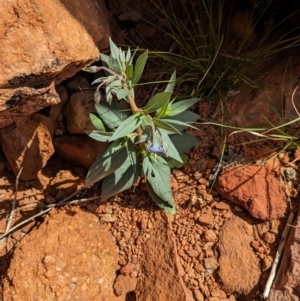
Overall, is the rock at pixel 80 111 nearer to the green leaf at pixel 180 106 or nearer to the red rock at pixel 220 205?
the green leaf at pixel 180 106

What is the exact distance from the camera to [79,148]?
2098 millimetres

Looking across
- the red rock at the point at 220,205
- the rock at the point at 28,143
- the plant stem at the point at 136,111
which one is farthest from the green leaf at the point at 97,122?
the red rock at the point at 220,205

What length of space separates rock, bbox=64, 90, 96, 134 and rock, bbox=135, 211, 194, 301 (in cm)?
50

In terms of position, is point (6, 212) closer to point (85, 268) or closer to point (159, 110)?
point (85, 268)

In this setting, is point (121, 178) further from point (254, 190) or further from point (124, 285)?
point (254, 190)

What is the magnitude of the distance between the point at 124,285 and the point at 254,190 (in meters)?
0.65

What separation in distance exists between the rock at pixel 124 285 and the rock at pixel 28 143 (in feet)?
2.02

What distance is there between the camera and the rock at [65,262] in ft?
6.09

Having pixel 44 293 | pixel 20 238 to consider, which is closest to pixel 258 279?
pixel 44 293

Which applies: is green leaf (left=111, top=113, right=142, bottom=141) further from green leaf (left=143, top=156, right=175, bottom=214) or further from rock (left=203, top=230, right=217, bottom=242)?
rock (left=203, top=230, right=217, bottom=242)

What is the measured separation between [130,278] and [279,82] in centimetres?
106

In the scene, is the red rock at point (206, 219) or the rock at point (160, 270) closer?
the rock at point (160, 270)

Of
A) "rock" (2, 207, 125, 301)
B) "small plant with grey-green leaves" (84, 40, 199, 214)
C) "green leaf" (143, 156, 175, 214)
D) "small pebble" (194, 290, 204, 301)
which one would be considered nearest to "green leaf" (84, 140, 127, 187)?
"small plant with grey-green leaves" (84, 40, 199, 214)

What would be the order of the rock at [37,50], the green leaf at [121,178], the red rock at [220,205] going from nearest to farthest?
the rock at [37,50]
the green leaf at [121,178]
the red rock at [220,205]
